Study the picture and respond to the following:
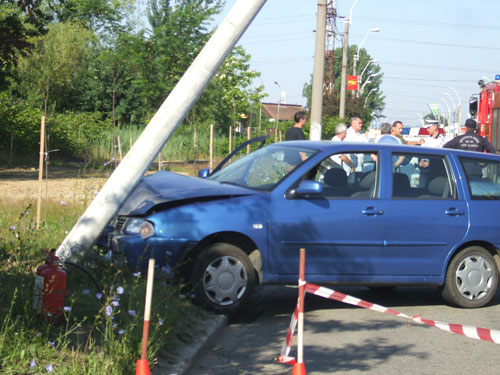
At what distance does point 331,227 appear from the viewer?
7426 millimetres

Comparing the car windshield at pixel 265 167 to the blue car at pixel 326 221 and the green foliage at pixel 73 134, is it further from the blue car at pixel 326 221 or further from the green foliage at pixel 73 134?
the green foliage at pixel 73 134

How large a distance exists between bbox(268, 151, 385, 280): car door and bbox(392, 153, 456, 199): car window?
295 millimetres

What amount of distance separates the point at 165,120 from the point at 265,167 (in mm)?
1261

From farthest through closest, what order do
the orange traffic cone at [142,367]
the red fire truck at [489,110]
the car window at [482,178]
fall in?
the red fire truck at [489,110] < the car window at [482,178] < the orange traffic cone at [142,367]

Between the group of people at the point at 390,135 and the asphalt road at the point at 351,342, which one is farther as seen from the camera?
the group of people at the point at 390,135

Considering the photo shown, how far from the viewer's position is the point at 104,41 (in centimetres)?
5100

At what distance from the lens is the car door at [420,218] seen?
7730mm

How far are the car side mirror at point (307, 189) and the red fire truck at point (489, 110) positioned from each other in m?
17.1

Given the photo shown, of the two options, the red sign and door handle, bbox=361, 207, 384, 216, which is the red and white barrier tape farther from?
the red sign

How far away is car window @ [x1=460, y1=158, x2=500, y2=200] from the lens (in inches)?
329

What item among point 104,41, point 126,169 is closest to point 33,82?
point 104,41

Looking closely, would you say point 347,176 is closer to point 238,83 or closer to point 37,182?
point 37,182

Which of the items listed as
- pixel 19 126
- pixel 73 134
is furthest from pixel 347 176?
pixel 73 134

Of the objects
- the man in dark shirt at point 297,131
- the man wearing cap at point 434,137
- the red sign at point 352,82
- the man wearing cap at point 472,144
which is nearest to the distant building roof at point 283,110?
the red sign at point 352,82
